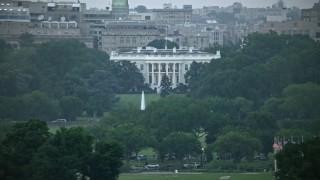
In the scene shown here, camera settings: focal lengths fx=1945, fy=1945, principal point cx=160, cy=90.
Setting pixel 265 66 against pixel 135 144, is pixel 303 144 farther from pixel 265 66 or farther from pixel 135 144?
pixel 265 66

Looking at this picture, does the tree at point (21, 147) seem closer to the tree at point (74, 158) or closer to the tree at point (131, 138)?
the tree at point (74, 158)

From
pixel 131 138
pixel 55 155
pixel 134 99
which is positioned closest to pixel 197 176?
pixel 131 138

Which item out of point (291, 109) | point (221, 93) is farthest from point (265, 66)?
point (291, 109)

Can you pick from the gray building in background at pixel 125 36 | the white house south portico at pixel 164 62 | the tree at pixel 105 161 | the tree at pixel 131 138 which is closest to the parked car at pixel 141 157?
the tree at pixel 131 138

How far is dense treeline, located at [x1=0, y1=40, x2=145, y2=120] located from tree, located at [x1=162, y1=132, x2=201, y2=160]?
52.0ft

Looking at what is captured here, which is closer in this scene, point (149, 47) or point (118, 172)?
point (118, 172)

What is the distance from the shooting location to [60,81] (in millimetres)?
126875

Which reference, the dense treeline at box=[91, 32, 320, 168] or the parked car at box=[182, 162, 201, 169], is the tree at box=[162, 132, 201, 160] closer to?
the dense treeline at box=[91, 32, 320, 168]

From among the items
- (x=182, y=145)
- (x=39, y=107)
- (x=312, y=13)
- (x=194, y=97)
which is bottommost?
(x=194, y=97)

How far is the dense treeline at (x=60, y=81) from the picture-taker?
357 feet

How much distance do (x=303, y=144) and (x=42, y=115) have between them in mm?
37386

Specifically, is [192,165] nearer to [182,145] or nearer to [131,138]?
[182,145]

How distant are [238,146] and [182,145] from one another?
9.68 ft

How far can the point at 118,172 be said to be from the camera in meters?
75.9
